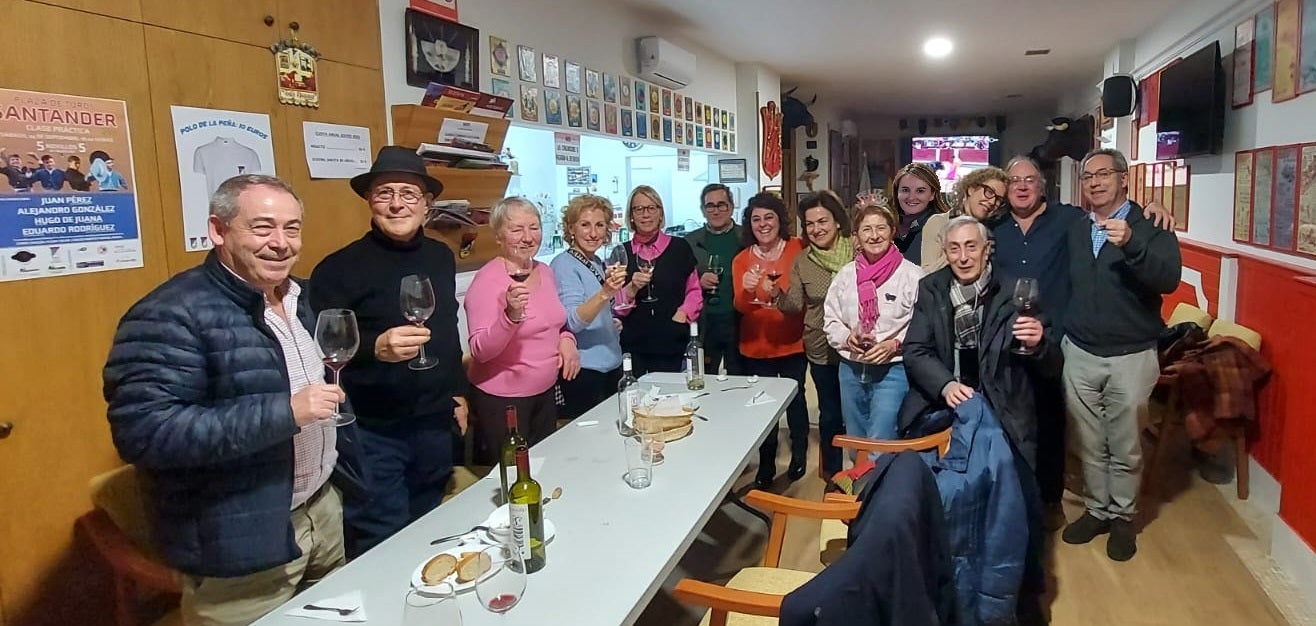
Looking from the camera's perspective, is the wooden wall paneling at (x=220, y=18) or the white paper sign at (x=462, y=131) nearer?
the wooden wall paneling at (x=220, y=18)

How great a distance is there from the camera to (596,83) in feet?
14.9

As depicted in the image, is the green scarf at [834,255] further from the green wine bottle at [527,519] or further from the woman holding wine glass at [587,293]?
the green wine bottle at [527,519]

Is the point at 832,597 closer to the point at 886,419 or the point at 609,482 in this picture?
the point at 609,482

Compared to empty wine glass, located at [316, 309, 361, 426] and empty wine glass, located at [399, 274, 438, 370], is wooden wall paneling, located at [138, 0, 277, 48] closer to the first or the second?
empty wine glass, located at [399, 274, 438, 370]

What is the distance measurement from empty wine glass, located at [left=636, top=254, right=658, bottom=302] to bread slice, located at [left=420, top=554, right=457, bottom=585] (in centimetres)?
170

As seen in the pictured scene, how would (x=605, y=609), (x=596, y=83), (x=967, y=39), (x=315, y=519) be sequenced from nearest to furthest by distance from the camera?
(x=605, y=609)
(x=315, y=519)
(x=596, y=83)
(x=967, y=39)

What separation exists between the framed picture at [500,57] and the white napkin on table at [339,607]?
2.69 metres

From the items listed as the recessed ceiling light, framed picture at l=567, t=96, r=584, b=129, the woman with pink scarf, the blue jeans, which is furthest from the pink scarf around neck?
the recessed ceiling light

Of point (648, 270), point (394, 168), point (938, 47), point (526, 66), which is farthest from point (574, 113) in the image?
point (938, 47)

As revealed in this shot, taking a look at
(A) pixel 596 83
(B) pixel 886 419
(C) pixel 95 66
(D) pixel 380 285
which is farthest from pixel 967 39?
(C) pixel 95 66

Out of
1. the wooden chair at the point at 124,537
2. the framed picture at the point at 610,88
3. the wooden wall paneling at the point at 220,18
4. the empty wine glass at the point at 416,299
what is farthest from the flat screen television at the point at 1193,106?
the wooden chair at the point at 124,537

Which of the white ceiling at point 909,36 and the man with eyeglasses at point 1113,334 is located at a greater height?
the white ceiling at point 909,36

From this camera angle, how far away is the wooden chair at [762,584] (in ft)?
5.08

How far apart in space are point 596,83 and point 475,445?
2.49 meters
